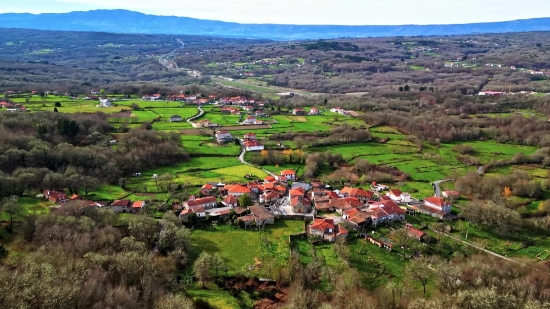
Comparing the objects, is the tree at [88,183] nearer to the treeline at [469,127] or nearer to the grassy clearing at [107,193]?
the grassy clearing at [107,193]

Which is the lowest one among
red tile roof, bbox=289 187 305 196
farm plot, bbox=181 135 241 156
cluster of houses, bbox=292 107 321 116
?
red tile roof, bbox=289 187 305 196

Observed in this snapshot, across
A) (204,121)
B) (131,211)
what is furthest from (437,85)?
(131,211)

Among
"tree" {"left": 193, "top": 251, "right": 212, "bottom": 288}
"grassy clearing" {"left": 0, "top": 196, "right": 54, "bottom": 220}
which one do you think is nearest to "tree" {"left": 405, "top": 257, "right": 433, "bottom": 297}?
"tree" {"left": 193, "top": 251, "right": 212, "bottom": 288}

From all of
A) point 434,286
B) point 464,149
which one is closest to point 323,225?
point 434,286

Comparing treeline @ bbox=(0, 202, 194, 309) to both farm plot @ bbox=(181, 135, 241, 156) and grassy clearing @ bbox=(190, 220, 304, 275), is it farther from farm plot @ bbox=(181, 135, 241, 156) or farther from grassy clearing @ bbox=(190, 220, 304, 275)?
farm plot @ bbox=(181, 135, 241, 156)

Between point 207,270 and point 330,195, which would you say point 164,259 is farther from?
point 330,195

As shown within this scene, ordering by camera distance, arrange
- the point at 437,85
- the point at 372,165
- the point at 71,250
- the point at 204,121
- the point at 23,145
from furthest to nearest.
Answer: the point at 437,85
the point at 204,121
the point at 372,165
the point at 23,145
the point at 71,250
